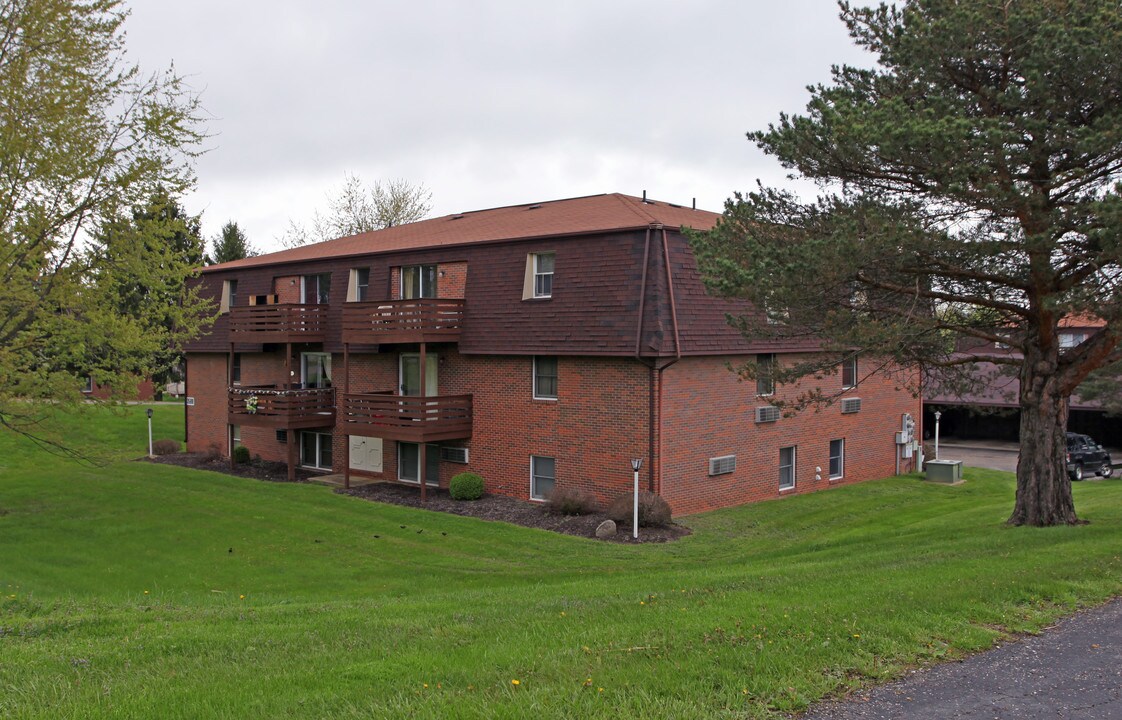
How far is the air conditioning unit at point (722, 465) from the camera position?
68.3 feet

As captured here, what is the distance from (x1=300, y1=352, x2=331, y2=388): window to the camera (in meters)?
27.8

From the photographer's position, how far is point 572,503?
1931 centimetres

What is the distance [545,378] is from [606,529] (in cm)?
489

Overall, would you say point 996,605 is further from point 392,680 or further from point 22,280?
point 22,280

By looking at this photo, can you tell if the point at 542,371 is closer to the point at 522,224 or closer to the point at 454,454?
the point at 454,454

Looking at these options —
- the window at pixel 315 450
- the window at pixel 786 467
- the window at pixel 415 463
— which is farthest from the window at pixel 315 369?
the window at pixel 786 467

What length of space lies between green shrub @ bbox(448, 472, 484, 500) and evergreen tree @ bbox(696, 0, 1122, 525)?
9.14 metres

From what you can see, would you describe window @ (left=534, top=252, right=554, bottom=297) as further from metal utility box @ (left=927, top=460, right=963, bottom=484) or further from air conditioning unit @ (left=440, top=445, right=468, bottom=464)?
metal utility box @ (left=927, top=460, right=963, bottom=484)

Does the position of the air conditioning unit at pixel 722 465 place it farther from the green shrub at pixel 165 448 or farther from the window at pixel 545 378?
the green shrub at pixel 165 448

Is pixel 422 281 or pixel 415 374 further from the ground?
pixel 422 281

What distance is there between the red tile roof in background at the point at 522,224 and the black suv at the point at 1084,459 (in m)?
15.1

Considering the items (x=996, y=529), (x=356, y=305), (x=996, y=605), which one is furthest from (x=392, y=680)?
(x=356, y=305)

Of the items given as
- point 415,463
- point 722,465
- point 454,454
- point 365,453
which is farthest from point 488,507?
point 365,453

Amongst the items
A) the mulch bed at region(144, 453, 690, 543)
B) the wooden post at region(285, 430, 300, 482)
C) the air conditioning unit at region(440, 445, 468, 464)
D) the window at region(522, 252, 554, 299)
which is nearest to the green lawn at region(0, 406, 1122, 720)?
the mulch bed at region(144, 453, 690, 543)
